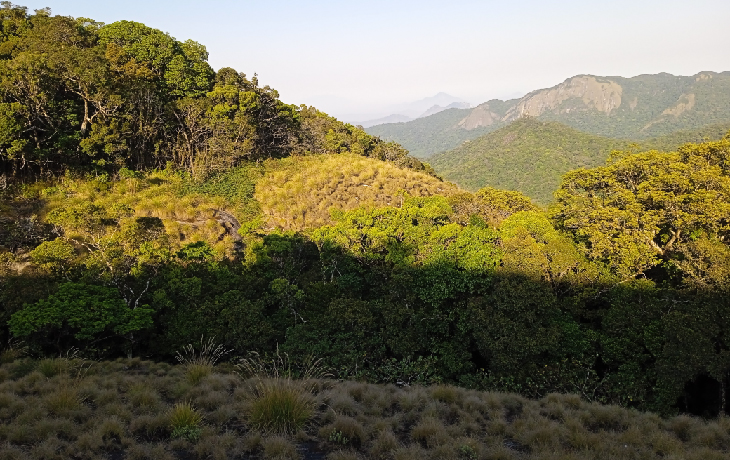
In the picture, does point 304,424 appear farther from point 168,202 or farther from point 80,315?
point 168,202

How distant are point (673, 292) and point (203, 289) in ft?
53.3

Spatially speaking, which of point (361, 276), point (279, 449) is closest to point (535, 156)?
point (361, 276)

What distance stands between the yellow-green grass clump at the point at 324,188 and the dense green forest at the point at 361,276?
0.38 meters

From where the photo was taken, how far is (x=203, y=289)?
1429cm

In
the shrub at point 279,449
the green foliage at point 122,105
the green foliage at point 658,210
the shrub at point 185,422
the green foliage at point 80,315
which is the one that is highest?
the green foliage at point 122,105

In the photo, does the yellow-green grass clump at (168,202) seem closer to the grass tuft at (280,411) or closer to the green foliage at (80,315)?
the green foliage at (80,315)

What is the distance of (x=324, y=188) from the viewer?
24891 millimetres

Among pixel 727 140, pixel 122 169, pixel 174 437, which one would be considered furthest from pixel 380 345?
pixel 122 169

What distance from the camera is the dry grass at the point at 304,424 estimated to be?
15.6 ft

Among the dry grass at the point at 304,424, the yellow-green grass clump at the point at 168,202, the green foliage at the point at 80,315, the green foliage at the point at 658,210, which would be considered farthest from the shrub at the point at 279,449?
the yellow-green grass clump at the point at 168,202

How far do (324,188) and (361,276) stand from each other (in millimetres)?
10543

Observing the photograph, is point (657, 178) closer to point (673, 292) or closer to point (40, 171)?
point (673, 292)

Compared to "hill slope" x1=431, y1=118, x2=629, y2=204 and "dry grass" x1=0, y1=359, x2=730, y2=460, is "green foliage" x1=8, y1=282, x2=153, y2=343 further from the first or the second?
"hill slope" x1=431, y1=118, x2=629, y2=204

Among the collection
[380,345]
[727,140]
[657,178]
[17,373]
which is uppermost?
[727,140]
